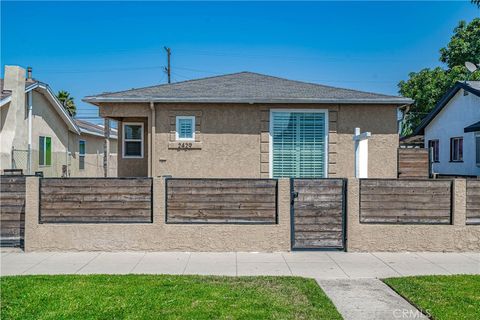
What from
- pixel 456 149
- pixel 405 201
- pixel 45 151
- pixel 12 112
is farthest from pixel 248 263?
pixel 456 149

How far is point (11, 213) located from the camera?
891cm

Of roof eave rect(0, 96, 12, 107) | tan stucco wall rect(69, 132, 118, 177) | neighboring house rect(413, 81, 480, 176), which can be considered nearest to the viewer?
Answer: roof eave rect(0, 96, 12, 107)

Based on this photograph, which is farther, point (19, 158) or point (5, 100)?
point (19, 158)

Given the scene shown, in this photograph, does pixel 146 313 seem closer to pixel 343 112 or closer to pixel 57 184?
pixel 57 184

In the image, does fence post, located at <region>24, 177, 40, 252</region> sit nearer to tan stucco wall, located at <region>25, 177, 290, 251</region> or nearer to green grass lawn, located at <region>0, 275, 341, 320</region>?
tan stucco wall, located at <region>25, 177, 290, 251</region>

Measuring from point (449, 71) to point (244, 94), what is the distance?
76.4ft

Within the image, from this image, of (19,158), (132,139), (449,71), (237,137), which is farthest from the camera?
(449,71)

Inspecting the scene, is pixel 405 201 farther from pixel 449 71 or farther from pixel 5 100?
pixel 449 71

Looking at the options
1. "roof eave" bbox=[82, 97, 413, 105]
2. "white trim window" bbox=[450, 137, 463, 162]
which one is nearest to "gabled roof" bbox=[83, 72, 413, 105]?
"roof eave" bbox=[82, 97, 413, 105]

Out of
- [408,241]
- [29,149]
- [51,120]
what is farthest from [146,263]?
[51,120]

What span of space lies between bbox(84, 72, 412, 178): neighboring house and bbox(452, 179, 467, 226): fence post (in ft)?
15.6

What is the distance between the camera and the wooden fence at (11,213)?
Answer: 349 inches

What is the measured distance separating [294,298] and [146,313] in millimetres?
2008

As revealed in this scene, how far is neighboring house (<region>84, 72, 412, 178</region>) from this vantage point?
1341 centimetres
